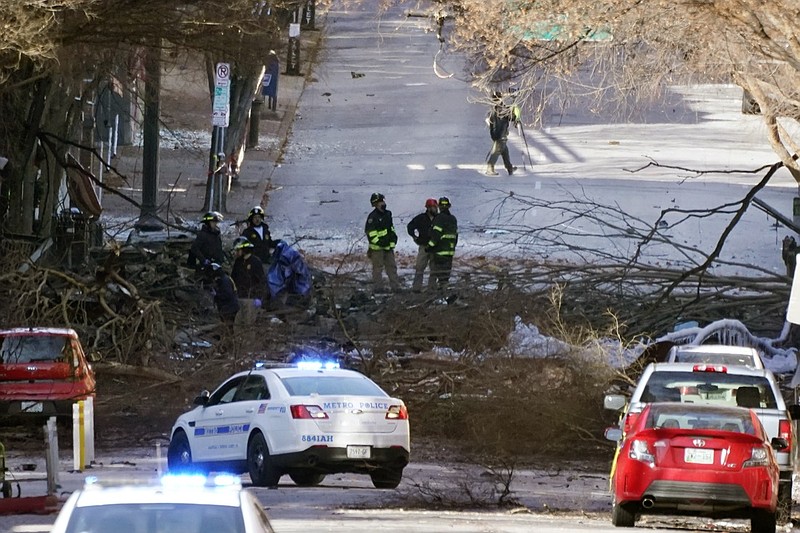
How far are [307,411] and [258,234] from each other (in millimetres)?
10760

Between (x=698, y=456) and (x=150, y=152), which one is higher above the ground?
(x=698, y=456)

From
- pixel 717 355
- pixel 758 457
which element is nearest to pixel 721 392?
pixel 758 457

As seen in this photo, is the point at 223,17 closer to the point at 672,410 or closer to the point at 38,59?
the point at 38,59

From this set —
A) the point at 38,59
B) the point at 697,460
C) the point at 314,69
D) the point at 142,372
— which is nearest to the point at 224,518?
the point at 697,460

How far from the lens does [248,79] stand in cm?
3412

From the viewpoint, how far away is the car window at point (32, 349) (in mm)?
18906

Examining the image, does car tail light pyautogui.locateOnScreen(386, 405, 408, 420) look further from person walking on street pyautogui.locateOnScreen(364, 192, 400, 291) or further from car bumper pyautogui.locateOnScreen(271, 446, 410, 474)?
person walking on street pyautogui.locateOnScreen(364, 192, 400, 291)

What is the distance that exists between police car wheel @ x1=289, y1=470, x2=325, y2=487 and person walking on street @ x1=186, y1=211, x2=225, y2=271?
885 centimetres

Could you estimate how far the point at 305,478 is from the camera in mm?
15672

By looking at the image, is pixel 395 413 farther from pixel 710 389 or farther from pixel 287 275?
pixel 287 275

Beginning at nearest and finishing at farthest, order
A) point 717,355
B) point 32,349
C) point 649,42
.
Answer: point 717,355
point 32,349
point 649,42

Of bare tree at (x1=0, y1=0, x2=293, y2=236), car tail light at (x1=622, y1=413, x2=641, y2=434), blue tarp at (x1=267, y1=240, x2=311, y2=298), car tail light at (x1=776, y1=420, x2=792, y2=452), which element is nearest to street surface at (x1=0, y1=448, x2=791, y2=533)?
car tail light at (x1=622, y1=413, x2=641, y2=434)

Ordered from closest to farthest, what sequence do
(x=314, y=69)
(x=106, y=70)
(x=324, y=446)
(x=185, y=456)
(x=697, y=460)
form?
(x=697, y=460) < (x=324, y=446) < (x=185, y=456) < (x=106, y=70) < (x=314, y=69)

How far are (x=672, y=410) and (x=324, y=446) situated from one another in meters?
3.54
